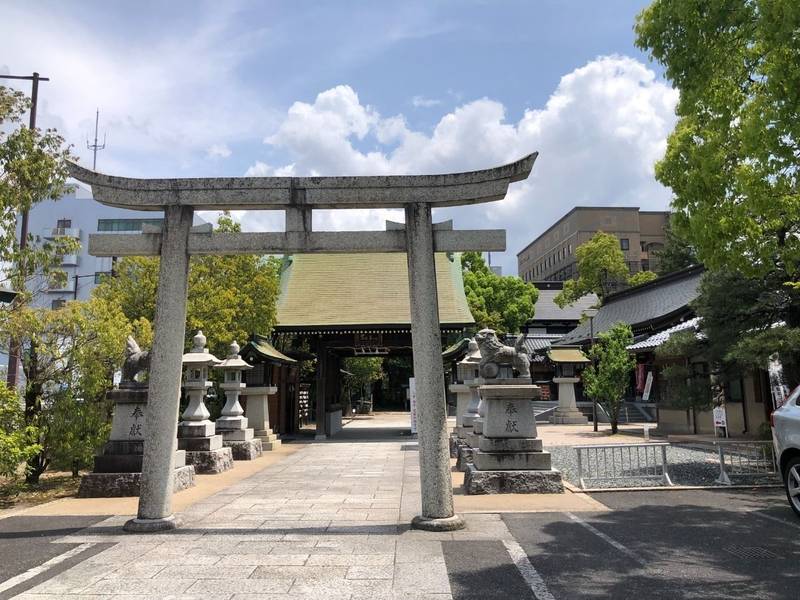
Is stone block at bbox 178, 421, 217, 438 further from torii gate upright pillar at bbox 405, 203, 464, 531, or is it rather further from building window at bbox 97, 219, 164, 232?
building window at bbox 97, 219, 164, 232

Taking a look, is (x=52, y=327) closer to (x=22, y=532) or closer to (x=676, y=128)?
(x=22, y=532)

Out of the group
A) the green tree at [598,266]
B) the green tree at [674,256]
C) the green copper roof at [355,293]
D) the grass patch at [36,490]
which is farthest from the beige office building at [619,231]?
the grass patch at [36,490]

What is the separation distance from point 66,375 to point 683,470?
1221 centimetres

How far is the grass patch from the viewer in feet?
31.5

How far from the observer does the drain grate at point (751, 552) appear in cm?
565

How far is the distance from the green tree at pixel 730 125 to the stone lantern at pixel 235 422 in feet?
39.0

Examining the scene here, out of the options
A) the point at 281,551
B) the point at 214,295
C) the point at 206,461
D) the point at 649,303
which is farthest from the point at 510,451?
the point at 649,303

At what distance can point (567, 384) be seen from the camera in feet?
95.3

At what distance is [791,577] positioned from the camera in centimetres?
502

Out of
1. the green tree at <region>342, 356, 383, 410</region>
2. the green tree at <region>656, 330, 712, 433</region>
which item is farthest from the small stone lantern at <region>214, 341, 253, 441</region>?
the green tree at <region>342, 356, 383, 410</region>

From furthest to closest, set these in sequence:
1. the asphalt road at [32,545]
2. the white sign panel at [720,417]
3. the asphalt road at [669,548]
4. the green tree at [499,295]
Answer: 1. the green tree at [499,295]
2. the white sign panel at [720,417]
3. the asphalt road at [32,545]
4. the asphalt road at [669,548]

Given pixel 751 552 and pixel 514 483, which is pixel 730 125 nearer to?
pixel 751 552

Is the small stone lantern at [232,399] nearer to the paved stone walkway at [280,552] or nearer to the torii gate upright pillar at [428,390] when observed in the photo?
the paved stone walkway at [280,552]

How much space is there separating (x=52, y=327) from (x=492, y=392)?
817 cm
